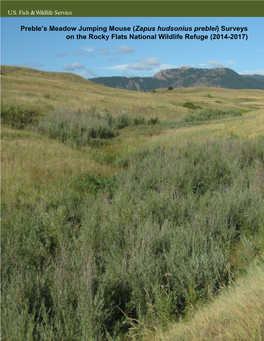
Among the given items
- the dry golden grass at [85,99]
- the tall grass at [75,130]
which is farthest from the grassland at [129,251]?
the dry golden grass at [85,99]

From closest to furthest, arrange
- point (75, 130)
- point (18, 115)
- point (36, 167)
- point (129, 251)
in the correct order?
point (129, 251) → point (36, 167) → point (75, 130) → point (18, 115)

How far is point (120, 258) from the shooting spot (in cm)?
343

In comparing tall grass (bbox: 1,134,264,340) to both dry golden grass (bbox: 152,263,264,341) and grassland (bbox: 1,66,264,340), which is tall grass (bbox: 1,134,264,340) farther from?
dry golden grass (bbox: 152,263,264,341)

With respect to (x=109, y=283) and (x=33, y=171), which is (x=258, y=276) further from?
(x=33, y=171)

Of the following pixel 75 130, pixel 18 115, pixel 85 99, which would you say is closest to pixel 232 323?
pixel 75 130

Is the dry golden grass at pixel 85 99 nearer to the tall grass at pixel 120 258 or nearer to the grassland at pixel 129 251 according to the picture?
the grassland at pixel 129 251

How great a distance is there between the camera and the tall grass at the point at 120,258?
A: 8.55ft

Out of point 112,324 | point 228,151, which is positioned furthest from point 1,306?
point 228,151

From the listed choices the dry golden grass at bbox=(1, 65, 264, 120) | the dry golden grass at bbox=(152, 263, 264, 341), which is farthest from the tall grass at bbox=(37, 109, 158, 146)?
the dry golden grass at bbox=(152, 263, 264, 341)

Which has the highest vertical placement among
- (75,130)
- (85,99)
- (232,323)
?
→ (85,99)

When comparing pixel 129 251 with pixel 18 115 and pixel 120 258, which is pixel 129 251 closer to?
pixel 120 258

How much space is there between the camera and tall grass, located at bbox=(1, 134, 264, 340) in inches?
103

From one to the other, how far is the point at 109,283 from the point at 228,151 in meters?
7.05

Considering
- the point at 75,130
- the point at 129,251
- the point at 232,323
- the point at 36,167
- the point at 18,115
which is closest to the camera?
the point at 232,323
